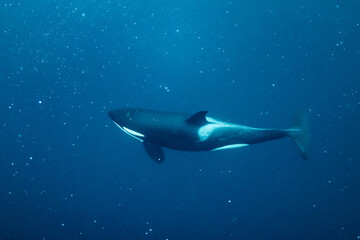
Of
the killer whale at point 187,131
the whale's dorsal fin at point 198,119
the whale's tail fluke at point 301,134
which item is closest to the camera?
the whale's dorsal fin at point 198,119

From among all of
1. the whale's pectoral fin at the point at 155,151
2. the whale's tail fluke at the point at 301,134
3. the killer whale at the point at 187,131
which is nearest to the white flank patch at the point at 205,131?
the killer whale at the point at 187,131

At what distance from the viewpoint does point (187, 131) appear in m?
4.73

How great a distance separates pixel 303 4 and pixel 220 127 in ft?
35.1

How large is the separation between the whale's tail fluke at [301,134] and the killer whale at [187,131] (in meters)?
0.68

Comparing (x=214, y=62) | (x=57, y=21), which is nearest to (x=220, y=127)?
(x=214, y=62)

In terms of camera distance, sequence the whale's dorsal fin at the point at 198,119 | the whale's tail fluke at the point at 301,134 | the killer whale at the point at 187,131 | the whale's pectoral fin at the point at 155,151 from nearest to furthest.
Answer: the whale's dorsal fin at the point at 198,119 < the killer whale at the point at 187,131 < the whale's pectoral fin at the point at 155,151 < the whale's tail fluke at the point at 301,134

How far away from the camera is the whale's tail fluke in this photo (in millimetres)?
5633

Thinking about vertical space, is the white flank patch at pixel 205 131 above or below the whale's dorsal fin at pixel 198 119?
below

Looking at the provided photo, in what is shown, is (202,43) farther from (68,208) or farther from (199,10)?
(68,208)

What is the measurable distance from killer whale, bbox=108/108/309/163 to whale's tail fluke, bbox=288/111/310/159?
2.22 ft

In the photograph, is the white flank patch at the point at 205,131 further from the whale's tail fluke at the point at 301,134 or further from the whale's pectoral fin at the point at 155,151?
the whale's tail fluke at the point at 301,134

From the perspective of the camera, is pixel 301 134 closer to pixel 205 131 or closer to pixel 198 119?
pixel 205 131

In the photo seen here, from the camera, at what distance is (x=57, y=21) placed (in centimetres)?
1377

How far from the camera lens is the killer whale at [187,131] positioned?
4742mm
